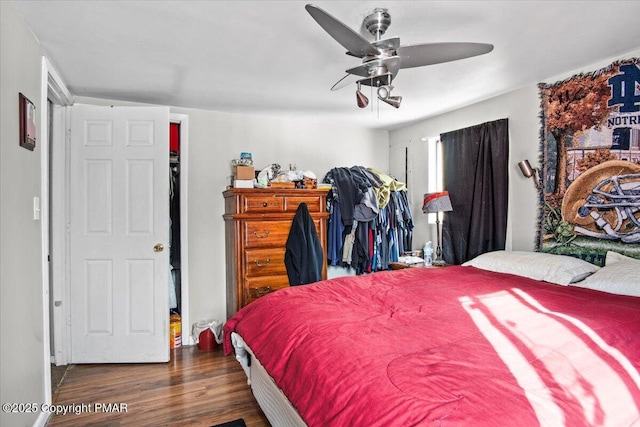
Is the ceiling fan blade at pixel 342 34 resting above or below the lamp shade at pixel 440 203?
above

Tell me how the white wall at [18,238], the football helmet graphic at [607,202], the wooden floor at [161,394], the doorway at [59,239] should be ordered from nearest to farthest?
the white wall at [18,238] → the wooden floor at [161,394] → the football helmet graphic at [607,202] → the doorway at [59,239]

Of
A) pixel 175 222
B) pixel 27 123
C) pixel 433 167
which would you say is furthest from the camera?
pixel 433 167

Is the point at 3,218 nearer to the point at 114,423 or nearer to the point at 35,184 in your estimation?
the point at 35,184

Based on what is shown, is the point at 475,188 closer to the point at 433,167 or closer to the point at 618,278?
the point at 433,167

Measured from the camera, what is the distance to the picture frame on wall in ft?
6.09

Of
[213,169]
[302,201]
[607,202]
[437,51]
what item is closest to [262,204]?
[302,201]

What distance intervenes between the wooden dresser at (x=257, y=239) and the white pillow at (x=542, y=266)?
1.79m

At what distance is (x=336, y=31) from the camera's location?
1.56 m

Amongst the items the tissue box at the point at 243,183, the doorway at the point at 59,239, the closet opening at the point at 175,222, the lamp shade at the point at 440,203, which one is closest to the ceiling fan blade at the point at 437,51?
the lamp shade at the point at 440,203

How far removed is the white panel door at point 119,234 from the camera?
298 cm

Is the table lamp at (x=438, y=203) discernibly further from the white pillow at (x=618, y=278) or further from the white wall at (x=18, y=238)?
the white wall at (x=18, y=238)

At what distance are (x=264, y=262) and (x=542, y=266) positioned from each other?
2.27 metres

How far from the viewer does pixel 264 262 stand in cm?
333

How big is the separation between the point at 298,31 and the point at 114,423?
8.54ft
